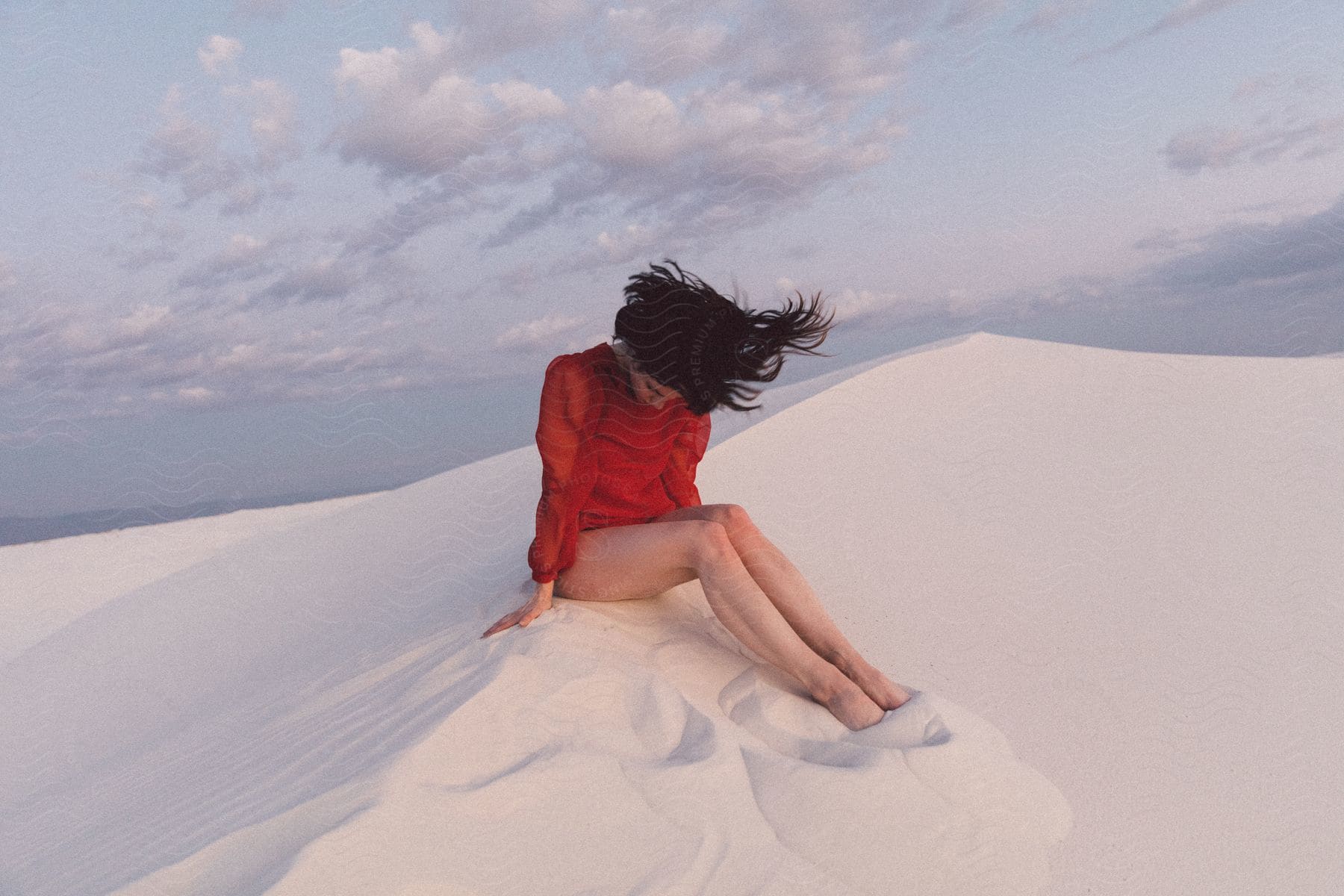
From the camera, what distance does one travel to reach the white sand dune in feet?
5.29

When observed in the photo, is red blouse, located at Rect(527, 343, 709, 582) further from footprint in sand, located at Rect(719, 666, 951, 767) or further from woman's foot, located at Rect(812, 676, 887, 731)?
woman's foot, located at Rect(812, 676, 887, 731)

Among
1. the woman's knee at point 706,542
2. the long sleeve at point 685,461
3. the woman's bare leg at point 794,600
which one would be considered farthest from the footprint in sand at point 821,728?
the long sleeve at point 685,461

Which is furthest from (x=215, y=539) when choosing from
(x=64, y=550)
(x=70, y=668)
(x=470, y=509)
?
(x=470, y=509)

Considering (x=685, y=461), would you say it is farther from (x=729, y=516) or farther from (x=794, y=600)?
(x=794, y=600)

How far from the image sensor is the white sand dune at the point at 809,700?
1.61 metres

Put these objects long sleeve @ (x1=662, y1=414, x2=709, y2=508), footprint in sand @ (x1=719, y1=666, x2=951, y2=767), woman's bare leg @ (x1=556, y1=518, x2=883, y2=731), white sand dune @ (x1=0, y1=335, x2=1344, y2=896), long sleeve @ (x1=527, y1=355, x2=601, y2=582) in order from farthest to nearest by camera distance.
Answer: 1. long sleeve @ (x1=662, y1=414, x2=709, y2=508)
2. long sleeve @ (x1=527, y1=355, x2=601, y2=582)
3. woman's bare leg @ (x1=556, y1=518, x2=883, y2=731)
4. footprint in sand @ (x1=719, y1=666, x2=951, y2=767)
5. white sand dune @ (x1=0, y1=335, x2=1344, y2=896)

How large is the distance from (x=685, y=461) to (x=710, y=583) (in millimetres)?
435

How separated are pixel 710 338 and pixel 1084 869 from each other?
1.27m

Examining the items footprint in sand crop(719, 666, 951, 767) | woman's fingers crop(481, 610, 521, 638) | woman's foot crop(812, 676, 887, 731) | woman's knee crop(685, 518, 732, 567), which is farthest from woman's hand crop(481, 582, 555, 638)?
woman's foot crop(812, 676, 887, 731)

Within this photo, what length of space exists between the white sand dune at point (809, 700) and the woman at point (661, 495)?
0.30 feet

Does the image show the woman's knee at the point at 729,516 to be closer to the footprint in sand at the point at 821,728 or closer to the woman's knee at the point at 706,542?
the woman's knee at the point at 706,542

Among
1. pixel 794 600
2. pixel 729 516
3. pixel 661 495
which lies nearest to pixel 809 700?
pixel 794 600

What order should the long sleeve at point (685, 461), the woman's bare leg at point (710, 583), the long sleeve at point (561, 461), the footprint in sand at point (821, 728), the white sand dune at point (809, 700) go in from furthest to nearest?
the long sleeve at point (685, 461) < the long sleeve at point (561, 461) < the woman's bare leg at point (710, 583) < the footprint in sand at point (821, 728) < the white sand dune at point (809, 700)

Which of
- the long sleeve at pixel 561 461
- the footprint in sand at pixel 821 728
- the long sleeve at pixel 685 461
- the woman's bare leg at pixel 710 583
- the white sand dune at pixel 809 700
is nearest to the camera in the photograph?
the white sand dune at pixel 809 700
